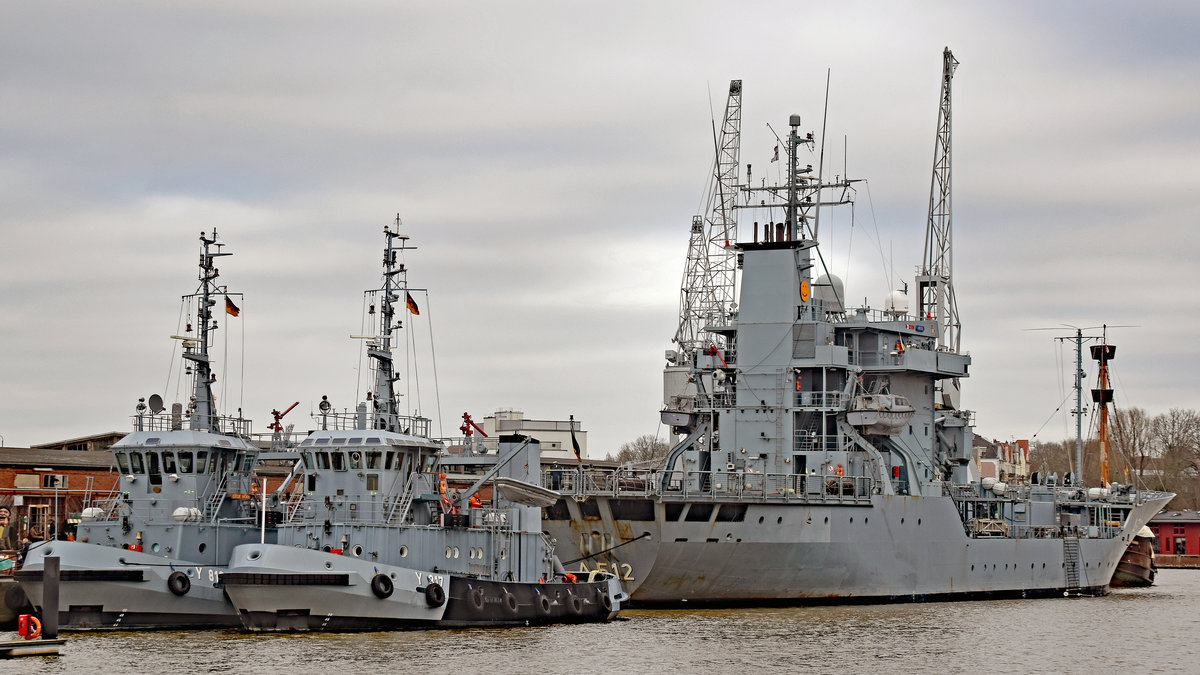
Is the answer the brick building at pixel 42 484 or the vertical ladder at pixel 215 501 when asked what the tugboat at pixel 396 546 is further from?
the brick building at pixel 42 484

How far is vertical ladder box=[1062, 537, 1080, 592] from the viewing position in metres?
57.4

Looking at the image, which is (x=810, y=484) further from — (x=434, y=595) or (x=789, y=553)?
(x=434, y=595)

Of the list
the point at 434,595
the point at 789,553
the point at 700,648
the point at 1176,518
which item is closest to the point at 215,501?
the point at 434,595

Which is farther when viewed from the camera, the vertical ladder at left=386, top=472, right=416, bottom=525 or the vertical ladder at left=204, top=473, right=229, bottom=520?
the vertical ladder at left=204, top=473, right=229, bottom=520

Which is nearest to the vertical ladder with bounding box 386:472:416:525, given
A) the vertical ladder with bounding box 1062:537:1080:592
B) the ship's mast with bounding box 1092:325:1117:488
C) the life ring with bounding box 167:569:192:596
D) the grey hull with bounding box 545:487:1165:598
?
the life ring with bounding box 167:569:192:596

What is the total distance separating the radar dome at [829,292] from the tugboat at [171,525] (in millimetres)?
20933

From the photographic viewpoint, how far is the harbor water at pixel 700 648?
1235 inches

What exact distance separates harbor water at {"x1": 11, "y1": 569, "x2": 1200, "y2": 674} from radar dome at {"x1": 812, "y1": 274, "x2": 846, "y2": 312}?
12.6 meters

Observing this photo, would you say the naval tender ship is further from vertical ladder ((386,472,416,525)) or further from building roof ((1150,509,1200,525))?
building roof ((1150,509,1200,525))

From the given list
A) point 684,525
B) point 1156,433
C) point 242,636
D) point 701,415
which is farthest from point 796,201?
point 1156,433

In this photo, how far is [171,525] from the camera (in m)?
38.7

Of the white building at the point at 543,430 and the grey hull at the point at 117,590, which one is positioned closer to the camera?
the grey hull at the point at 117,590

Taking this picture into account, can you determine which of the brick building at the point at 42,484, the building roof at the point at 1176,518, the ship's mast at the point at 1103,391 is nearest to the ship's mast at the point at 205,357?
the brick building at the point at 42,484

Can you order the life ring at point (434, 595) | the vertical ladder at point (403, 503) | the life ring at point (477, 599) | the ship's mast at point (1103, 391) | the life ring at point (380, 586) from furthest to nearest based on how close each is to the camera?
the ship's mast at point (1103, 391) → the vertical ladder at point (403, 503) → the life ring at point (477, 599) → the life ring at point (434, 595) → the life ring at point (380, 586)
